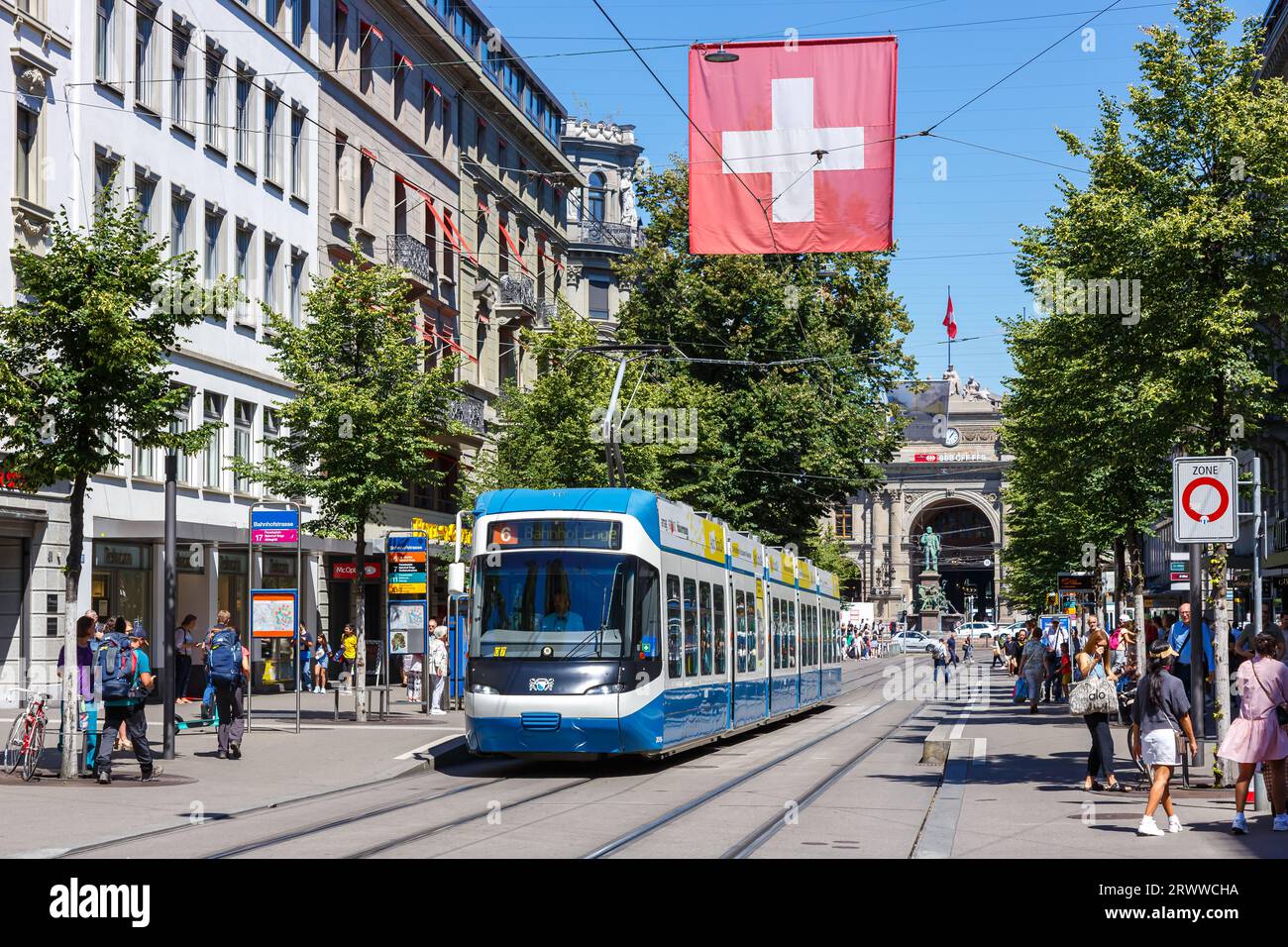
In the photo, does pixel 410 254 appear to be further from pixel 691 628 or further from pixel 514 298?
pixel 691 628

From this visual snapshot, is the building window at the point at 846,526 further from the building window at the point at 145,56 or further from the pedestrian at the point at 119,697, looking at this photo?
the pedestrian at the point at 119,697

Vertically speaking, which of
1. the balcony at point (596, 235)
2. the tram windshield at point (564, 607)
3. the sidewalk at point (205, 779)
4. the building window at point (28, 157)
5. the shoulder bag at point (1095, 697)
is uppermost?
the balcony at point (596, 235)

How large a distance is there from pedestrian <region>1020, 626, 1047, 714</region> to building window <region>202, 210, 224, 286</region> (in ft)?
61.6

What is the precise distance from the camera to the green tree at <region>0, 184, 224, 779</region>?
61.4ft

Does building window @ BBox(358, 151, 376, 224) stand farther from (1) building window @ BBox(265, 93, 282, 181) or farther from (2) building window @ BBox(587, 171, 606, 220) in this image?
(2) building window @ BBox(587, 171, 606, 220)

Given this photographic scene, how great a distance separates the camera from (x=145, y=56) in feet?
116

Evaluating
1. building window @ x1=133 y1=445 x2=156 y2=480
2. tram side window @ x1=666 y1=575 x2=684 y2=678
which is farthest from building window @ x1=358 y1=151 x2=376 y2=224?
tram side window @ x1=666 y1=575 x2=684 y2=678

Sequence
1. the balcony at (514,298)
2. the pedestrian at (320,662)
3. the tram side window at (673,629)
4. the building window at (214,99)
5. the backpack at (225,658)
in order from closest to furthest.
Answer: the tram side window at (673,629), the backpack at (225,658), the building window at (214,99), the pedestrian at (320,662), the balcony at (514,298)

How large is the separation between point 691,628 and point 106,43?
731 inches

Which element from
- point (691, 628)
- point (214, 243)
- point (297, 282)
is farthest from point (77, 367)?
point (297, 282)

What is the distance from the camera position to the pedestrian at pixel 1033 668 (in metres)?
35.4

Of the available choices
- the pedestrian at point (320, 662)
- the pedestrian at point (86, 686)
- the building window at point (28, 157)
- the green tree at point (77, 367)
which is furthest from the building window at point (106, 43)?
the pedestrian at point (86, 686)

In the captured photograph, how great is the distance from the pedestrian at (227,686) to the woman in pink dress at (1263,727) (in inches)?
489
